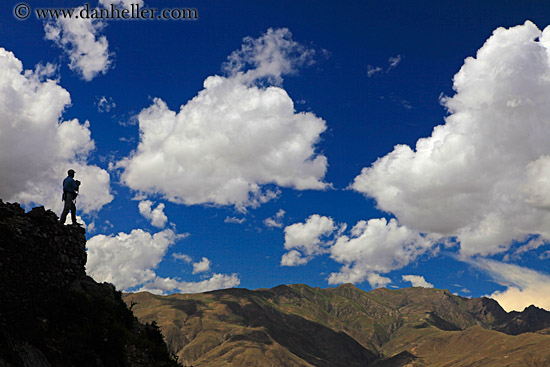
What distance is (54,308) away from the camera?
746 inches

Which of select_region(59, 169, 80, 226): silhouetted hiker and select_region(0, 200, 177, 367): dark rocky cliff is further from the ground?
select_region(59, 169, 80, 226): silhouetted hiker

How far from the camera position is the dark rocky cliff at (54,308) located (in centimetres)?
1617

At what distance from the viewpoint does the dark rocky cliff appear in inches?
637

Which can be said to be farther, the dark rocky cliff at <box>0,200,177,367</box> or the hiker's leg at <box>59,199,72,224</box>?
the hiker's leg at <box>59,199,72,224</box>

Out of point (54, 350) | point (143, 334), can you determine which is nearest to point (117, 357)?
point (54, 350)

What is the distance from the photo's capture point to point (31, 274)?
18.2 metres

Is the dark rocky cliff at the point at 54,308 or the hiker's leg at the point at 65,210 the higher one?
the hiker's leg at the point at 65,210

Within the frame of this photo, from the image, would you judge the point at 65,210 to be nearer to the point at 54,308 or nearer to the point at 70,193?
the point at 70,193

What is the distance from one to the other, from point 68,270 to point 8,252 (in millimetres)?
4578

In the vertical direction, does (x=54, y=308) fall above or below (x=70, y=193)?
below

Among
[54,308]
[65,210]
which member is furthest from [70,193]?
[54,308]

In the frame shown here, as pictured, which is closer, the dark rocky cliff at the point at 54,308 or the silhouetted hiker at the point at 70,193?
the dark rocky cliff at the point at 54,308

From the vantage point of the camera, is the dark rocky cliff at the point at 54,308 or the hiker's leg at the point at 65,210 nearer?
the dark rocky cliff at the point at 54,308

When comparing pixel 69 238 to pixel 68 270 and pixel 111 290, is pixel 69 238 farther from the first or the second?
pixel 111 290
